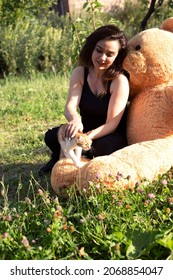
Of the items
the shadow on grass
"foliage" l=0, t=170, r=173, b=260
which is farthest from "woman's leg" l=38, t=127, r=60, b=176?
"foliage" l=0, t=170, r=173, b=260

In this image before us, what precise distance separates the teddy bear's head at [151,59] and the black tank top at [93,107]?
10.3 inches

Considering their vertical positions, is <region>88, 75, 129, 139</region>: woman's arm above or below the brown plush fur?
above

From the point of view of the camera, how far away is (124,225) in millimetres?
2207

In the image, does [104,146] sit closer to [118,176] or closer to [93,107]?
[93,107]

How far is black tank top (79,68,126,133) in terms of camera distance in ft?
10.7

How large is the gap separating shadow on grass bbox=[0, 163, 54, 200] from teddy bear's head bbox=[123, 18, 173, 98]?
1.09m

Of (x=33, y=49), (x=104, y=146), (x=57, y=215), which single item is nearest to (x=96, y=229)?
(x=57, y=215)

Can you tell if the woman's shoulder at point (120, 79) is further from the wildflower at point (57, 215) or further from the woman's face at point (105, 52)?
the wildflower at point (57, 215)

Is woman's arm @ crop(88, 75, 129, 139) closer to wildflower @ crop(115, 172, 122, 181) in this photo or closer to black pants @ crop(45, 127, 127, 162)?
black pants @ crop(45, 127, 127, 162)

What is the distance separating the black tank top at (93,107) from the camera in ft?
10.7

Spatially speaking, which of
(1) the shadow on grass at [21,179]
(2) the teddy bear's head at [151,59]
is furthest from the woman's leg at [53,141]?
(2) the teddy bear's head at [151,59]
